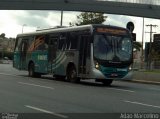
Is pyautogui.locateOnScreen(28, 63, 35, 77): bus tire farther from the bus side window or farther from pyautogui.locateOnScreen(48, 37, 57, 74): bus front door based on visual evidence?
pyautogui.locateOnScreen(48, 37, 57, 74): bus front door

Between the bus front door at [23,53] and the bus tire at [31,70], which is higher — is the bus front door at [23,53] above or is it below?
above

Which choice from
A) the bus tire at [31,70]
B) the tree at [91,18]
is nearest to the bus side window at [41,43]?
the bus tire at [31,70]

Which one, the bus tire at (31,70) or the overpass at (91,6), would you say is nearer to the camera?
the bus tire at (31,70)

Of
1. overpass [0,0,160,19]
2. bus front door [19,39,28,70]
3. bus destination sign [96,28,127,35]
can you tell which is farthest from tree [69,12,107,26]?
bus destination sign [96,28,127,35]

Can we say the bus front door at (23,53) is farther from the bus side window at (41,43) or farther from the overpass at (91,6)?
the overpass at (91,6)

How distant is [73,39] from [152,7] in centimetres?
2666

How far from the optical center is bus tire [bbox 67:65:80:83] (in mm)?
26766

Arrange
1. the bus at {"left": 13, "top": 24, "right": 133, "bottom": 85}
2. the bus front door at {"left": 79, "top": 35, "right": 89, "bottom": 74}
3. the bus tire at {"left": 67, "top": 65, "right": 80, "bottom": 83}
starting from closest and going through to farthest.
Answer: the bus at {"left": 13, "top": 24, "right": 133, "bottom": 85}
the bus front door at {"left": 79, "top": 35, "right": 89, "bottom": 74}
the bus tire at {"left": 67, "top": 65, "right": 80, "bottom": 83}

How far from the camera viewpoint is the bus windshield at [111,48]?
82.7 ft

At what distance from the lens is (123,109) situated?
14.1m

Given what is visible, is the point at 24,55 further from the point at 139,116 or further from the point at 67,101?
the point at 139,116

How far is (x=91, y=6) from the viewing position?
52469mm

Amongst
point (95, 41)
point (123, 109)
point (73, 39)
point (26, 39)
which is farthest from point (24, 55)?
point (123, 109)

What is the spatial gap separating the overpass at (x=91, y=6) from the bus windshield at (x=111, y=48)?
84.3ft
